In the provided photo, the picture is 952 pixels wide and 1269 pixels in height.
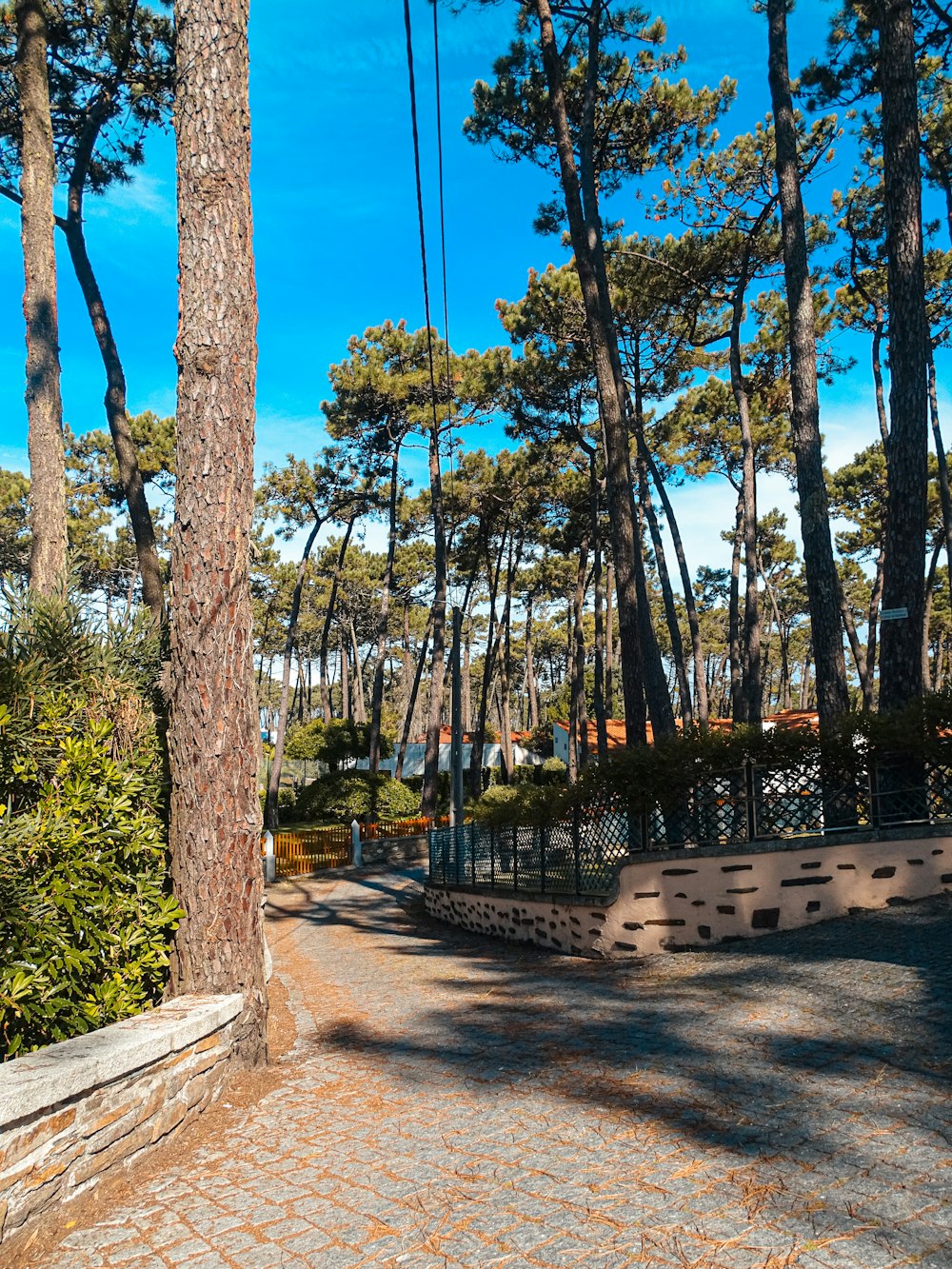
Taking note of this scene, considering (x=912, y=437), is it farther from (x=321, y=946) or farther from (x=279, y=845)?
(x=279, y=845)

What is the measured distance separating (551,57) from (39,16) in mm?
6936

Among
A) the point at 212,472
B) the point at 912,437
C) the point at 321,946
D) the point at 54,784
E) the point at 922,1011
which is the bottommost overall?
the point at 321,946

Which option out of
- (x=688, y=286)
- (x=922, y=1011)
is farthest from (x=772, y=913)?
(x=688, y=286)

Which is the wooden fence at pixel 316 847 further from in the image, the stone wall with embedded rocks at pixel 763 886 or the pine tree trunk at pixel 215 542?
the pine tree trunk at pixel 215 542

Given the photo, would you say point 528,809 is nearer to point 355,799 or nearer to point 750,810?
point 750,810

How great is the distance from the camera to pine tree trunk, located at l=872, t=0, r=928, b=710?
31.9ft

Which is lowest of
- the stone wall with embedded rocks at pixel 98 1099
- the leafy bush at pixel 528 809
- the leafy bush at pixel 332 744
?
the stone wall with embedded rocks at pixel 98 1099

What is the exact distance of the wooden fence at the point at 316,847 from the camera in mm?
22484

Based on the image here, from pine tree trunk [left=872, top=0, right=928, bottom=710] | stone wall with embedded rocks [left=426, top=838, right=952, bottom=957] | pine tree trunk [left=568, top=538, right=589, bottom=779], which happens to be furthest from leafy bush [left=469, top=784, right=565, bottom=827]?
pine tree trunk [left=568, top=538, right=589, bottom=779]

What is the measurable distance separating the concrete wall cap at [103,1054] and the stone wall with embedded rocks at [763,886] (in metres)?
4.72

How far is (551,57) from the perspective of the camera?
13.4 meters

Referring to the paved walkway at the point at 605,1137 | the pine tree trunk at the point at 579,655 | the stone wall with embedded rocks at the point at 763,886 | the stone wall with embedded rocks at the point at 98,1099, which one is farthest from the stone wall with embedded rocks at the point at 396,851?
the stone wall with embedded rocks at the point at 98,1099

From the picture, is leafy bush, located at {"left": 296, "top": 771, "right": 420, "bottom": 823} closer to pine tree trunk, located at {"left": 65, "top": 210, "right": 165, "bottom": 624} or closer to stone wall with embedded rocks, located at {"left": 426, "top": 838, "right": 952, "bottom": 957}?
pine tree trunk, located at {"left": 65, "top": 210, "right": 165, "bottom": 624}

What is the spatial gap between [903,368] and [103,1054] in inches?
397
